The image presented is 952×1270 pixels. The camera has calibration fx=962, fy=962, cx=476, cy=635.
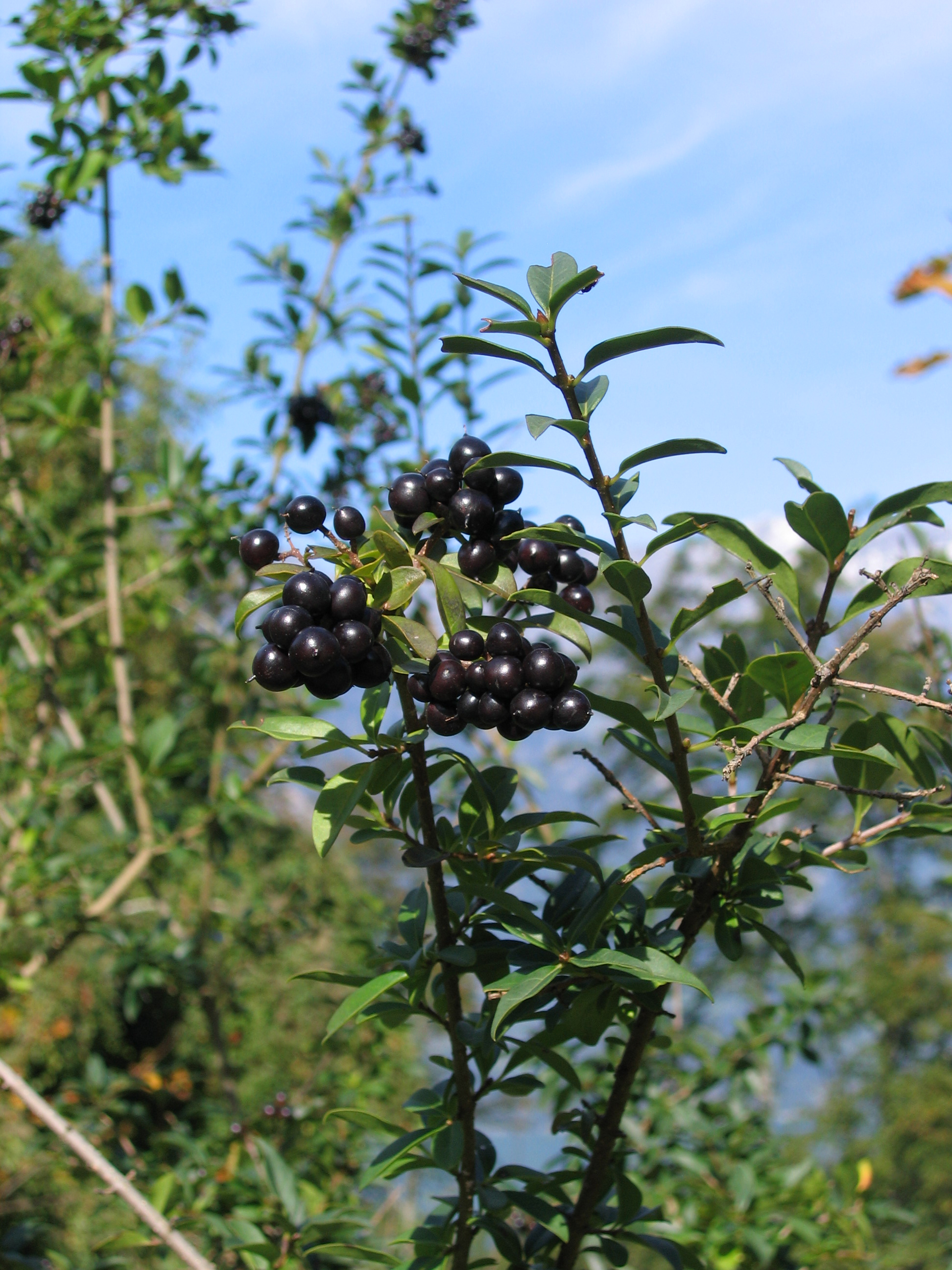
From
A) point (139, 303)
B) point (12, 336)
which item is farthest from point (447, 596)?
point (12, 336)

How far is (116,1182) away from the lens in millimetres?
1347

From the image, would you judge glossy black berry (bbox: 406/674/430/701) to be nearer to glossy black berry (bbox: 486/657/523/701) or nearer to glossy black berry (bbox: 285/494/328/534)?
glossy black berry (bbox: 486/657/523/701)

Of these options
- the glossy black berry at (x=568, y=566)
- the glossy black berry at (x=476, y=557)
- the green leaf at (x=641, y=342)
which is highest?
the green leaf at (x=641, y=342)

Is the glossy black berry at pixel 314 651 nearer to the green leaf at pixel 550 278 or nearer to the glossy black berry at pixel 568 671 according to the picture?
the glossy black berry at pixel 568 671

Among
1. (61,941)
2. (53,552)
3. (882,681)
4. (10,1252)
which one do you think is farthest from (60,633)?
(882,681)

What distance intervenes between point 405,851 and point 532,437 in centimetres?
41

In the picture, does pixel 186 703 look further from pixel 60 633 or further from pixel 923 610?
pixel 923 610

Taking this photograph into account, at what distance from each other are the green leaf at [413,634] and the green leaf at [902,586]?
0.41 meters

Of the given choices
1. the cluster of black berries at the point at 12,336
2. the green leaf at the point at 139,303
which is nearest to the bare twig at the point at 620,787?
the green leaf at the point at 139,303

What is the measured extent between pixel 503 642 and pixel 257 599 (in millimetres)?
224

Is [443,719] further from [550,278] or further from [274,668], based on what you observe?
[550,278]

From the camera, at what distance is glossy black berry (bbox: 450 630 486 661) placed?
845mm

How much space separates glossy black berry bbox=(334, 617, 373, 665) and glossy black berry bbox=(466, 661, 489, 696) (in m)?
0.10

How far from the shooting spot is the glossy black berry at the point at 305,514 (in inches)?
35.3
